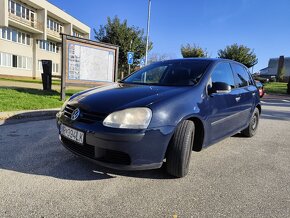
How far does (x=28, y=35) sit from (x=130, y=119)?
33.5 meters

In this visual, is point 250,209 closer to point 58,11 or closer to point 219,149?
point 219,149

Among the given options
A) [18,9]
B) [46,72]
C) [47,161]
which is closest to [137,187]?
[47,161]

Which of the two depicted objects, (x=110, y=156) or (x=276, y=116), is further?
(x=276, y=116)

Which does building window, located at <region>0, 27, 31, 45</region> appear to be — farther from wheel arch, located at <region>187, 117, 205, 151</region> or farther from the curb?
wheel arch, located at <region>187, 117, 205, 151</region>

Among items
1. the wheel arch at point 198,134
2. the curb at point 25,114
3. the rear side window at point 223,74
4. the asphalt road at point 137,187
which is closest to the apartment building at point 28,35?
the curb at point 25,114

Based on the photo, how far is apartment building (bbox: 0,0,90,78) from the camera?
27.4 m

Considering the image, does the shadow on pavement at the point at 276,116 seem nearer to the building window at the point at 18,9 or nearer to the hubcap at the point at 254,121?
the hubcap at the point at 254,121

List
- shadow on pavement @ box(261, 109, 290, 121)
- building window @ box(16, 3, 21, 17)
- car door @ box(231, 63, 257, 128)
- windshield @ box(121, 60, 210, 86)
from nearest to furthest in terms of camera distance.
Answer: windshield @ box(121, 60, 210, 86), car door @ box(231, 63, 257, 128), shadow on pavement @ box(261, 109, 290, 121), building window @ box(16, 3, 21, 17)

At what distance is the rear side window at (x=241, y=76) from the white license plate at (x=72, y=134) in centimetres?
300

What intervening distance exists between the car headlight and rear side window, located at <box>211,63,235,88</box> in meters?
1.49

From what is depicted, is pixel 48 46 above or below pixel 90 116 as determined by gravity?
above

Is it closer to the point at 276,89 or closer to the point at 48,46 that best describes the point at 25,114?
the point at 276,89

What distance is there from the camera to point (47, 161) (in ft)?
11.7

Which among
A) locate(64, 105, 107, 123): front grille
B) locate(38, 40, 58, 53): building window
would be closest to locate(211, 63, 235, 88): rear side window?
locate(64, 105, 107, 123): front grille
